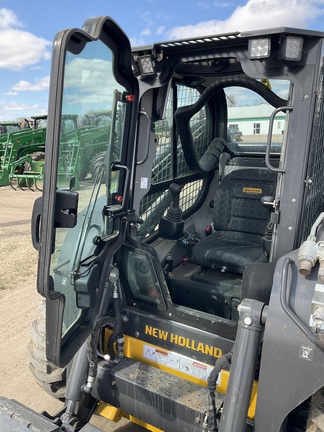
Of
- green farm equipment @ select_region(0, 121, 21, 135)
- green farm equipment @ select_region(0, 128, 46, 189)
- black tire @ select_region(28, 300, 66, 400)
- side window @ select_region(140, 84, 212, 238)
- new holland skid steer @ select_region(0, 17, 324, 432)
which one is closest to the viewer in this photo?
new holland skid steer @ select_region(0, 17, 324, 432)

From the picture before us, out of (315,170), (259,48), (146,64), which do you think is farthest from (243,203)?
(259,48)

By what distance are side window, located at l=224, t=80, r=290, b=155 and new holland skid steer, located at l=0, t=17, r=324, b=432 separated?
1.00 ft

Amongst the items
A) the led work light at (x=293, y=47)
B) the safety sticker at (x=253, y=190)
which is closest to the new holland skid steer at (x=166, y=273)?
the led work light at (x=293, y=47)

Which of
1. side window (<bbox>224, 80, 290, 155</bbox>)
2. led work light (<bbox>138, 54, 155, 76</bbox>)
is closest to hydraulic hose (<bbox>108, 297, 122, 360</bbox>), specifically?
led work light (<bbox>138, 54, 155, 76</bbox>)

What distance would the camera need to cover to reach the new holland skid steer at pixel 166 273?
168 cm

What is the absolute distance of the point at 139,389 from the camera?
2209mm

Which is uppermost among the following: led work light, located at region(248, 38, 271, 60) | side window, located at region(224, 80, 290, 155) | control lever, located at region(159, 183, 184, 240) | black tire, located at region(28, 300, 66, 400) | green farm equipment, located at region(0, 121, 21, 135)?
green farm equipment, located at region(0, 121, 21, 135)

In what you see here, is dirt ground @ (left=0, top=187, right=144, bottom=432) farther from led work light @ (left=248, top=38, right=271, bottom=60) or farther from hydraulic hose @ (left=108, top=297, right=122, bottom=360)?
led work light @ (left=248, top=38, right=271, bottom=60)

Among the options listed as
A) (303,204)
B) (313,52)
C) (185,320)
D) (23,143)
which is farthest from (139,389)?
(23,143)

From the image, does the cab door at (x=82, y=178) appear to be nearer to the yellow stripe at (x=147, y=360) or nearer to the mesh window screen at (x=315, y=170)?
the yellow stripe at (x=147, y=360)

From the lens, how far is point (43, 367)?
8.55ft

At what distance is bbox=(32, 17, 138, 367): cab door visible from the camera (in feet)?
5.57

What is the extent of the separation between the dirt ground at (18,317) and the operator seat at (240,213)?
158cm

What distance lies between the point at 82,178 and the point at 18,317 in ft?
9.09
